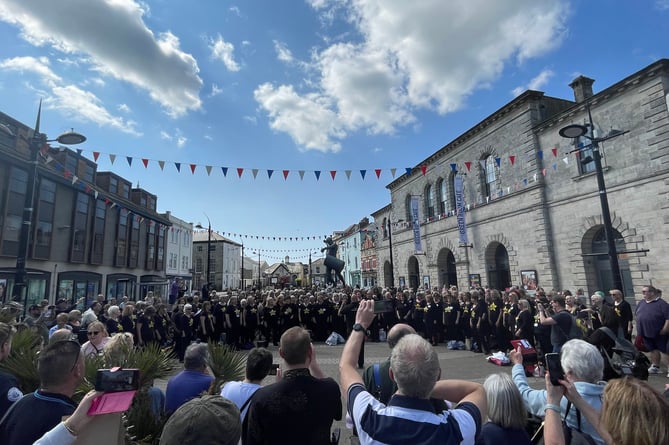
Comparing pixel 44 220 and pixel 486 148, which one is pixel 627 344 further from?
pixel 44 220

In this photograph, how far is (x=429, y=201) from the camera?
27312mm

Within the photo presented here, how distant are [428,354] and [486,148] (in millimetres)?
21332

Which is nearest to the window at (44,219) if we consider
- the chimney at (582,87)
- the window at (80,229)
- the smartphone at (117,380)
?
the window at (80,229)

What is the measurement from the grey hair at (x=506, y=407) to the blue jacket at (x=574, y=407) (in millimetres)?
236

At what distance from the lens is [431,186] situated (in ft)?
88.0

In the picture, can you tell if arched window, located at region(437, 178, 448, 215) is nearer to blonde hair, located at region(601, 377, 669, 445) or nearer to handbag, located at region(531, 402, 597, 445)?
handbag, located at region(531, 402, 597, 445)

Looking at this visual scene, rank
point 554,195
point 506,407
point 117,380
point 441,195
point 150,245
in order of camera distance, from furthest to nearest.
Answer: point 150,245 → point 441,195 → point 554,195 → point 506,407 → point 117,380

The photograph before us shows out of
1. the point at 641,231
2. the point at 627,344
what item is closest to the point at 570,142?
the point at 641,231

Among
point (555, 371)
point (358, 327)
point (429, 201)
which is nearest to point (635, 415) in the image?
point (555, 371)

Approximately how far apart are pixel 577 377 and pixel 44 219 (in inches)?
1060

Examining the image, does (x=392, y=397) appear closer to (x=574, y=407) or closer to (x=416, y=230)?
(x=574, y=407)

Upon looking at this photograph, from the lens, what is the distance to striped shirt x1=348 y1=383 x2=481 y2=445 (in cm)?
160

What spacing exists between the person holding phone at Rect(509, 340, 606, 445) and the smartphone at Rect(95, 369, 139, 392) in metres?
2.52

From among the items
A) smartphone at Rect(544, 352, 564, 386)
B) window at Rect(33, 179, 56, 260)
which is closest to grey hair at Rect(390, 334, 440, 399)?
smartphone at Rect(544, 352, 564, 386)
